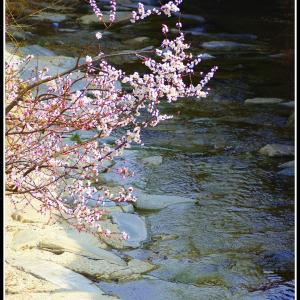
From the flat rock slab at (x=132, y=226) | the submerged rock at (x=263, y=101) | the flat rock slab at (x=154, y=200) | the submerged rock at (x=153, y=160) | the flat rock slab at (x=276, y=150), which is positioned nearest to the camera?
the flat rock slab at (x=132, y=226)

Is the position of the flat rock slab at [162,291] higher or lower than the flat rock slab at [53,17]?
lower

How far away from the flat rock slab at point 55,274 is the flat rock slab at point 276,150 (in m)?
2.68

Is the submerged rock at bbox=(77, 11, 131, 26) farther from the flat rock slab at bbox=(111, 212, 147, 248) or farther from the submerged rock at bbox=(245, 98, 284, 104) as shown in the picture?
the flat rock slab at bbox=(111, 212, 147, 248)

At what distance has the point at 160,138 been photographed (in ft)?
18.7

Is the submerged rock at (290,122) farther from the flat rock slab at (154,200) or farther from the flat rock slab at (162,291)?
the flat rock slab at (162,291)

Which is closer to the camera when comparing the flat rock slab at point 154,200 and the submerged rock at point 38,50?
the flat rock slab at point 154,200

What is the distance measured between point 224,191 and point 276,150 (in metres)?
0.98

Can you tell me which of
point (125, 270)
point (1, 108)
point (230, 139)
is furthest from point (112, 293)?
point (230, 139)

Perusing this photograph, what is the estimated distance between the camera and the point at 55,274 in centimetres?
287

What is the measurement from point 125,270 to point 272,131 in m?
Result: 3.11

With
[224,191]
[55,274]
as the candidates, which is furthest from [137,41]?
[55,274]

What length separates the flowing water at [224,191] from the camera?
3277 mm

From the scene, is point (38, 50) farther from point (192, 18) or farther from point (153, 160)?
point (192, 18)

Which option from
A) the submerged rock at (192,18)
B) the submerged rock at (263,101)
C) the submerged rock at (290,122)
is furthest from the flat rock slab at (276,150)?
the submerged rock at (192,18)
